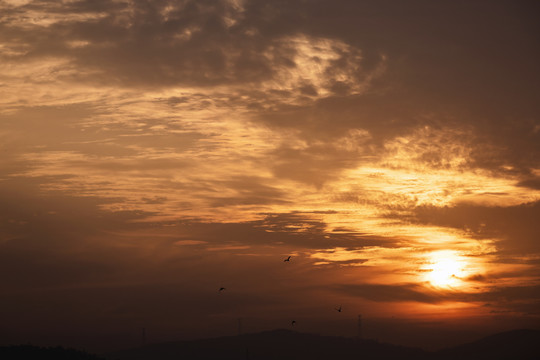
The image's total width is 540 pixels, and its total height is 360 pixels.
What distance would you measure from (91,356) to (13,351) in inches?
516

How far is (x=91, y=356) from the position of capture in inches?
4323

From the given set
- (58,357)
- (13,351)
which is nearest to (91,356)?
(58,357)

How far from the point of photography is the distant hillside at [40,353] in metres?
103

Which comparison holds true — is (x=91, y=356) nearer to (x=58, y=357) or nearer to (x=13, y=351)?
(x=58, y=357)

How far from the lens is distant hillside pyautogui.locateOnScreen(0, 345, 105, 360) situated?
338ft

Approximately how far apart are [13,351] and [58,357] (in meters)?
7.85

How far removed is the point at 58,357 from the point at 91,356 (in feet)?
21.1

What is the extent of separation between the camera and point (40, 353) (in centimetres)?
10575

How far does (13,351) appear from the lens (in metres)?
105

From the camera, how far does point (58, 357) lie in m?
105
